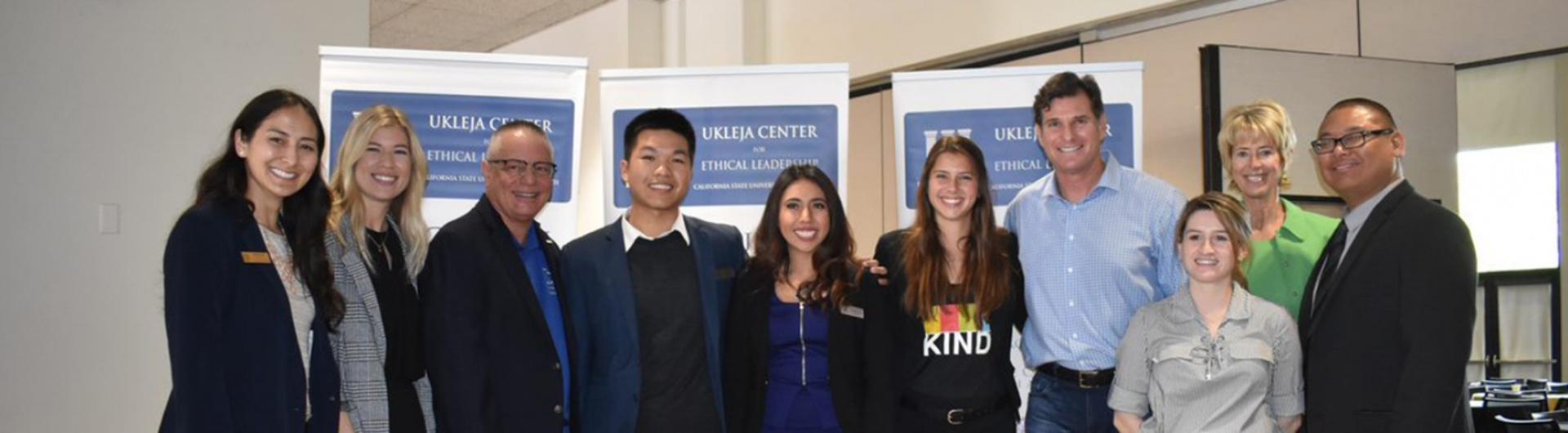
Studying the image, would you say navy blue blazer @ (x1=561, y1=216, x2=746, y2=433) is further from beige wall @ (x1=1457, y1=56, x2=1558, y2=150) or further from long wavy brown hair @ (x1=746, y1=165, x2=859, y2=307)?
beige wall @ (x1=1457, y1=56, x2=1558, y2=150)

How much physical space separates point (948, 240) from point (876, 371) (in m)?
0.47

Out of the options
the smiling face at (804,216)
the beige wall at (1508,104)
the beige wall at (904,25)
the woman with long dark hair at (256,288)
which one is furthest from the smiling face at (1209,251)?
the beige wall at (1508,104)

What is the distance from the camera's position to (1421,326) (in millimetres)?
2686

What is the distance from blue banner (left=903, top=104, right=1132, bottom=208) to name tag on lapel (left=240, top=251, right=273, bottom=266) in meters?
2.44

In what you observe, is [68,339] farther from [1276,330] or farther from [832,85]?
[1276,330]

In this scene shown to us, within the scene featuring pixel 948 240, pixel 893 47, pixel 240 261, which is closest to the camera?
pixel 240 261

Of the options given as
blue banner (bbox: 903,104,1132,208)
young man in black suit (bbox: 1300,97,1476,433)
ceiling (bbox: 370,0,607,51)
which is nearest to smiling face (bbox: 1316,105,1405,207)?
young man in black suit (bbox: 1300,97,1476,433)

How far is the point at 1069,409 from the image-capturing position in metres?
3.15

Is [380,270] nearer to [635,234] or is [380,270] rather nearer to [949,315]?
[635,234]

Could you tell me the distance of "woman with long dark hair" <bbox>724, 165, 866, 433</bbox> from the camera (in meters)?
3.17

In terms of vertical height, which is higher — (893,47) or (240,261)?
(893,47)

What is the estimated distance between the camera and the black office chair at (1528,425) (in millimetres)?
4715

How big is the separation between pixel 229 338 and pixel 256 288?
0.12m

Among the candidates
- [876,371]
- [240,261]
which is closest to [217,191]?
[240,261]
